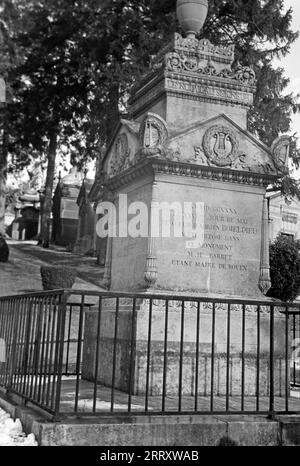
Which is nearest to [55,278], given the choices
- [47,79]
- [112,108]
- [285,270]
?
[112,108]

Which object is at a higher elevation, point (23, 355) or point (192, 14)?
point (192, 14)

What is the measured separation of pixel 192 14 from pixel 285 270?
9929 mm

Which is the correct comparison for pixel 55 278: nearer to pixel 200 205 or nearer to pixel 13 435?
pixel 200 205

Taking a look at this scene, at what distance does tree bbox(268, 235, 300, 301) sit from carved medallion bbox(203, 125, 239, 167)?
9607 millimetres

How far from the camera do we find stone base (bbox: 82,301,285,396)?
6160 millimetres

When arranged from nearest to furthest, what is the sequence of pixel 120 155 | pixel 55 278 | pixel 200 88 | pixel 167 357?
pixel 167 357 < pixel 200 88 < pixel 120 155 < pixel 55 278

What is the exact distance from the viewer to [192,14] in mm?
7957

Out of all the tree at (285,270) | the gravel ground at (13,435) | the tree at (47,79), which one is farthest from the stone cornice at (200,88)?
the tree at (47,79)

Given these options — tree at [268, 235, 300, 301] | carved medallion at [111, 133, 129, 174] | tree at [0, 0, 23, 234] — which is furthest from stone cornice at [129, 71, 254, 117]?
tree at [0, 0, 23, 234]

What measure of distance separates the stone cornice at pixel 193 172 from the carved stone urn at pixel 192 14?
2.17 metres

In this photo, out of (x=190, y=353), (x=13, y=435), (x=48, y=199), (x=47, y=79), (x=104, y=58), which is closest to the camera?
(x=13, y=435)

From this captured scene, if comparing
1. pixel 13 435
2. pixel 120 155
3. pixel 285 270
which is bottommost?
pixel 13 435

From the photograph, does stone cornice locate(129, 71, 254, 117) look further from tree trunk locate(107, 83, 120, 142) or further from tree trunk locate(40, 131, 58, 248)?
tree trunk locate(40, 131, 58, 248)

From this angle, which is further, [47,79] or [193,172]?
[47,79]
